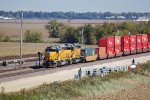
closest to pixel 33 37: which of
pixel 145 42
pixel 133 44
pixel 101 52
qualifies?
pixel 145 42

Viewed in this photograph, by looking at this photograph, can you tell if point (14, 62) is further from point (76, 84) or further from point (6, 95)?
point (6, 95)

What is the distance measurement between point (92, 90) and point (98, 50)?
79.9 feet

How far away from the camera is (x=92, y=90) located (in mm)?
33562

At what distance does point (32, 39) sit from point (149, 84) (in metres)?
71.5

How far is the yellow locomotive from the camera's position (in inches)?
1907

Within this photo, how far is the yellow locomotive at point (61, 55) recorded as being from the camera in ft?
159

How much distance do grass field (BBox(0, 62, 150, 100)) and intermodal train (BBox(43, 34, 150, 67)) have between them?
966cm

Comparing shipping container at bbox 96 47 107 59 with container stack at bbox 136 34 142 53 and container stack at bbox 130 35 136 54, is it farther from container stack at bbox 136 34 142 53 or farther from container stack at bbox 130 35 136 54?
container stack at bbox 136 34 142 53

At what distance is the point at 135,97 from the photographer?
32375 mm

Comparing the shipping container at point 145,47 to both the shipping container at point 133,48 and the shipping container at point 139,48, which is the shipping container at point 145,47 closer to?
the shipping container at point 139,48

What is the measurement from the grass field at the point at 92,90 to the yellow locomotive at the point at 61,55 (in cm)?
939

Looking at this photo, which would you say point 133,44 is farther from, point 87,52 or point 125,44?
point 87,52

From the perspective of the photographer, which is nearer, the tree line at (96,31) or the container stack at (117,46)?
the container stack at (117,46)

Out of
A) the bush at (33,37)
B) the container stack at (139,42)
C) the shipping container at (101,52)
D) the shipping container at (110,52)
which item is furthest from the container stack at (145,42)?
the bush at (33,37)
